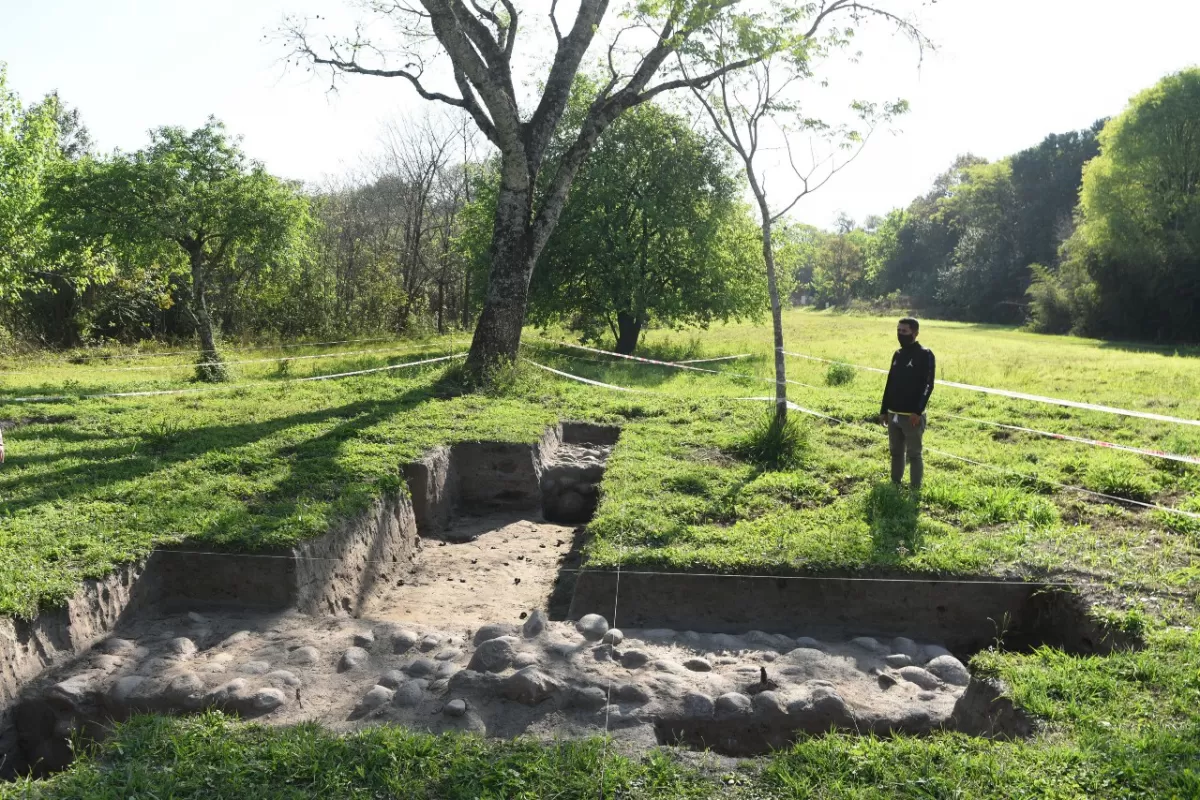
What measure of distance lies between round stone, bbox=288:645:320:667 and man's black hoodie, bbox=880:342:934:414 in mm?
5053

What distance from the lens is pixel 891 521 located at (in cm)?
673

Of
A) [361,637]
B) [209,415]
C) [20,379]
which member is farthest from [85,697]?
[20,379]

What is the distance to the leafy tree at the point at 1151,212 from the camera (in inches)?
1117

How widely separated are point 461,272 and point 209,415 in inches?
911

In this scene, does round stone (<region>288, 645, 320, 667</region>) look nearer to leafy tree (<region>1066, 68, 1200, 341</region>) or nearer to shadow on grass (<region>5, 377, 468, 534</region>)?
shadow on grass (<region>5, 377, 468, 534</region>)

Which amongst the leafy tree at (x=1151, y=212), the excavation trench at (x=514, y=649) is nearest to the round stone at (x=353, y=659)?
the excavation trench at (x=514, y=649)

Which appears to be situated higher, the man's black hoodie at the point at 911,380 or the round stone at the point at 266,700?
the man's black hoodie at the point at 911,380

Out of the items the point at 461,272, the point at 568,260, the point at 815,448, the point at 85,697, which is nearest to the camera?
the point at 85,697

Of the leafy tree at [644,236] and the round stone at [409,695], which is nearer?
the round stone at [409,695]

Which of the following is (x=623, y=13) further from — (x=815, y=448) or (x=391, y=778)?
(x=391, y=778)

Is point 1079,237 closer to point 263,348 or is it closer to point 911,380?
point 263,348

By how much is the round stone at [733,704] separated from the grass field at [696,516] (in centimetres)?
54

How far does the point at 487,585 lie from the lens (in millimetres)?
6789

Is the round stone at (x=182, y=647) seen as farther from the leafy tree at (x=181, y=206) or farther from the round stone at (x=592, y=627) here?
the leafy tree at (x=181, y=206)
